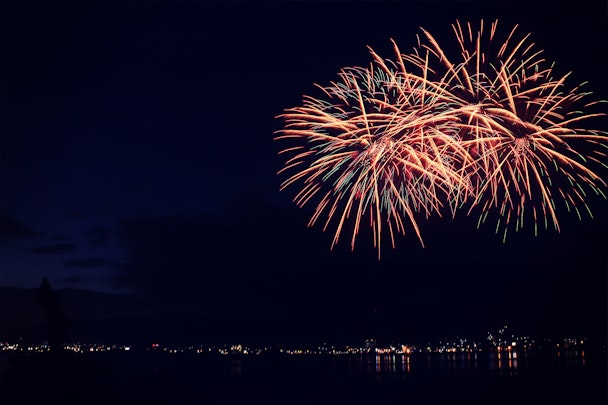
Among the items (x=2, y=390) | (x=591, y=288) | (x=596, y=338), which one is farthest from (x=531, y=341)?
(x=2, y=390)

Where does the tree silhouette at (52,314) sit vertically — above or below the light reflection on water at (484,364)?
above

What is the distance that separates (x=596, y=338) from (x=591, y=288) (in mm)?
29731

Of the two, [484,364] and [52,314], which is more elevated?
[52,314]

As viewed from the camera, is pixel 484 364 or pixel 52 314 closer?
pixel 52 314

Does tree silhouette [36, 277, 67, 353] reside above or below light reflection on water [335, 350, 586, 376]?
above

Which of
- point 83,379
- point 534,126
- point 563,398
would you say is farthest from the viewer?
point 83,379

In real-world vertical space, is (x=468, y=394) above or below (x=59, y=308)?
below

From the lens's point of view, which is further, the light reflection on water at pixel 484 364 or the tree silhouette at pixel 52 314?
the light reflection on water at pixel 484 364

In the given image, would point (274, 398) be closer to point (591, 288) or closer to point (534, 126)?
point (534, 126)

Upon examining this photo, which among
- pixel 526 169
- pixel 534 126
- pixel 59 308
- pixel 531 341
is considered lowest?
pixel 531 341

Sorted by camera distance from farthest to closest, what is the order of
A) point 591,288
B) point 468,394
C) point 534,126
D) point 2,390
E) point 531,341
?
point 531,341, point 591,288, point 468,394, point 2,390, point 534,126

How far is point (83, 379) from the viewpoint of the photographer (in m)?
41.9

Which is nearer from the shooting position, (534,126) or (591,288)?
(534,126)

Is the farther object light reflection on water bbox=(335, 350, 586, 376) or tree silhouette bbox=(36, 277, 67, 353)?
light reflection on water bbox=(335, 350, 586, 376)
